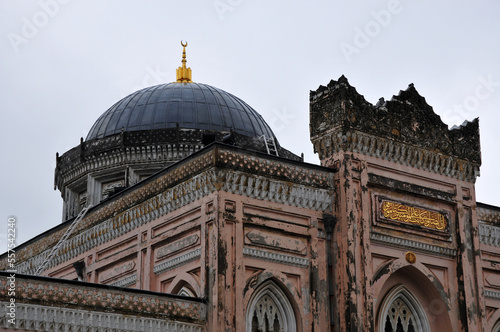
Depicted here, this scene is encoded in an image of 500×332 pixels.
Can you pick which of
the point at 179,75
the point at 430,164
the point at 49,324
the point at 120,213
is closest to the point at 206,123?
the point at 179,75

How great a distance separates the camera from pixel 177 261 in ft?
73.0

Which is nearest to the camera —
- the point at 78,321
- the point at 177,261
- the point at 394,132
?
the point at 78,321

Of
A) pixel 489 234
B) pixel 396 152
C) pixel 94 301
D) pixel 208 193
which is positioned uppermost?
pixel 396 152

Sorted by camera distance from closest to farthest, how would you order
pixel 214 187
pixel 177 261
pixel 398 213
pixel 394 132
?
1. pixel 214 187
2. pixel 177 261
3. pixel 398 213
4. pixel 394 132

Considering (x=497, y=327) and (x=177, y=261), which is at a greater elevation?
(x=177, y=261)

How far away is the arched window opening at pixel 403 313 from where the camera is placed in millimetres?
23594

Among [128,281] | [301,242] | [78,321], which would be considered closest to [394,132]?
[301,242]

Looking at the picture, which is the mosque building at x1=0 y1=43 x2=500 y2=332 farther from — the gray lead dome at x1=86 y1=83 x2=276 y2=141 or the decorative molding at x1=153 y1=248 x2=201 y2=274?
the gray lead dome at x1=86 y1=83 x2=276 y2=141

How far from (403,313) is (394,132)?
4657mm

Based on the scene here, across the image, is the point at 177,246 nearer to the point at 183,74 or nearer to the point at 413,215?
the point at 413,215

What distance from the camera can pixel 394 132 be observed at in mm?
24375

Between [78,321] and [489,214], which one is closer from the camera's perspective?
[78,321]

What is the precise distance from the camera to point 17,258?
1145 inches

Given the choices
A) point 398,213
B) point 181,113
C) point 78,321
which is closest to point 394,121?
point 398,213
